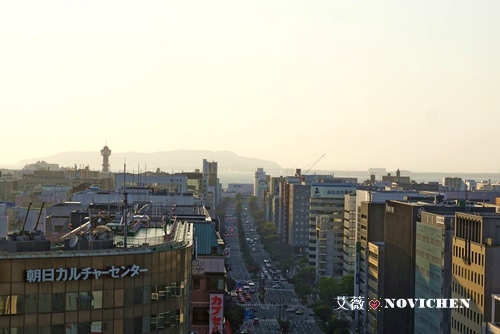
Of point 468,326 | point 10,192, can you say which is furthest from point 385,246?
point 10,192

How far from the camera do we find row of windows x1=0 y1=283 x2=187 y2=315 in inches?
1271

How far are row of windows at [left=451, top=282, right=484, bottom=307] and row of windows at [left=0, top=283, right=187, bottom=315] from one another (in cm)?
4070

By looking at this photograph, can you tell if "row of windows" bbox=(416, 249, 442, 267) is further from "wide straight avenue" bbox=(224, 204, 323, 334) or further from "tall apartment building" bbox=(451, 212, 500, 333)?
"wide straight avenue" bbox=(224, 204, 323, 334)

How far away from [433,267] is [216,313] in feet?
106

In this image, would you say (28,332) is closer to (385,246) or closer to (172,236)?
(172,236)

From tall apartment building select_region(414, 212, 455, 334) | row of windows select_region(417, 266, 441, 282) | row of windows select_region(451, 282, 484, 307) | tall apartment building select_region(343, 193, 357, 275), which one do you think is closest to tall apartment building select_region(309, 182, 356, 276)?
tall apartment building select_region(343, 193, 357, 275)

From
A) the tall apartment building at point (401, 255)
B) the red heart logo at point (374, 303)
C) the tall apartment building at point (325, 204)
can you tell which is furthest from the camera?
the tall apartment building at point (325, 204)

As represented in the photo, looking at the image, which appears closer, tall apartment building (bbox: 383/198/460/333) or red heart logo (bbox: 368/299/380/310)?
tall apartment building (bbox: 383/198/460/333)

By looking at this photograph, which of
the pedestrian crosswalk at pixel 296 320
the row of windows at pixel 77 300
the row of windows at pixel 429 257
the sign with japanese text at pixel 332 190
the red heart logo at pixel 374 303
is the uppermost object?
the sign with japanese text at pixel 332 190

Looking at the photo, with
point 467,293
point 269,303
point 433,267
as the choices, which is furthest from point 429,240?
point 269,303

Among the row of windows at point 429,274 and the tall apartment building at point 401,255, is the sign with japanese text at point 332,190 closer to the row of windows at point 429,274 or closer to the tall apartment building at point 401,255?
the tall apartment building at point 401,255

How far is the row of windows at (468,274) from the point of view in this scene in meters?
70.4

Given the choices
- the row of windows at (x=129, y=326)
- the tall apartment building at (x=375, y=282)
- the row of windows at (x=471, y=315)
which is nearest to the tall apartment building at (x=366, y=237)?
the tall apartment building at (x=375, y=282)

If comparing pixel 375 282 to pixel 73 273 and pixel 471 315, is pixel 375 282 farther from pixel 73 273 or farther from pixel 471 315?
pixel 73 273
